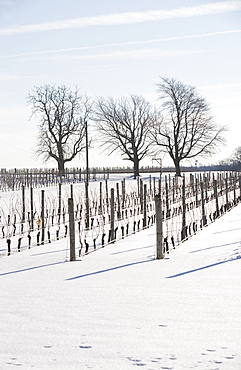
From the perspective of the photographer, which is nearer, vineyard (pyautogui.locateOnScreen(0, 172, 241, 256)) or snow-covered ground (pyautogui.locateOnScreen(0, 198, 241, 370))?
snow-covered ground (pyautogui.locateOnScreen(0, 198, 241, 370))

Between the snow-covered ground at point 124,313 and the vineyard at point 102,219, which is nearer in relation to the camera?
the snow-covered ground at point 124,313

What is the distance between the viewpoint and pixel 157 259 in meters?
9.33

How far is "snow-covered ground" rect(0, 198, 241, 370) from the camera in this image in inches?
169

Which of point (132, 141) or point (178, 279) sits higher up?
point (132, 141)

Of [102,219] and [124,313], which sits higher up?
[124,313]

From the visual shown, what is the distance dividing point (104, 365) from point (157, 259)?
17.2 ft

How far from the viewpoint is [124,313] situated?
560 centimetres

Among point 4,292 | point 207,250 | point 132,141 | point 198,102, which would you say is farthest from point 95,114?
point 4,292

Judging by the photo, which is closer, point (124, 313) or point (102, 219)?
point (124, 313)

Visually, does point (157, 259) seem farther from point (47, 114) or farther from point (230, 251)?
point (47, 114)

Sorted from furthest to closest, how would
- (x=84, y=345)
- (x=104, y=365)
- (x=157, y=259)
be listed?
(x=157, y=259)
(x=84, y=345)
(x=104, y=365)

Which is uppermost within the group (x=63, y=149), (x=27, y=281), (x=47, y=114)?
(x=47, y=114)

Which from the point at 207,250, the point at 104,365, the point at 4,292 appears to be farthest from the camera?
the point at 207,250

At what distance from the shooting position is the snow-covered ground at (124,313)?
14.1 ft
